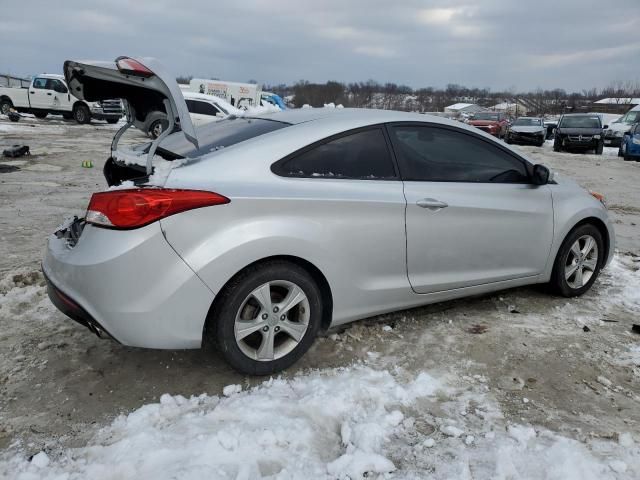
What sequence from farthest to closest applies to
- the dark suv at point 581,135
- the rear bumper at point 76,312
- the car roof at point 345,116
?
1. the dark suv at point 581,135
2. the car roof at point 345,116
3. the rear bumper at point 76,312

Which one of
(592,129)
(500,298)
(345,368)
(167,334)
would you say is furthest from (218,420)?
(592,129)

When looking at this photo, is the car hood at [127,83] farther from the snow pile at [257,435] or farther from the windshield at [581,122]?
the windshield at [581,122]

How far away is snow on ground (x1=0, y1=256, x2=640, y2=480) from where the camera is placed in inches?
89.3

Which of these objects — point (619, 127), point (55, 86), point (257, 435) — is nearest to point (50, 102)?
point (55, 86)

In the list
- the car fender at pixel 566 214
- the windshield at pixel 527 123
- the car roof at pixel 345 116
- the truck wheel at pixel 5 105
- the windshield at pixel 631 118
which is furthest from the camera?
the truck wheel at pixel 5 105

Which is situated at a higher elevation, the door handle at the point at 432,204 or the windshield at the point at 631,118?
the windshield at the point at 631,118

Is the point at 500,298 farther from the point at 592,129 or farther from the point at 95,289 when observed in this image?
the point at 592,129

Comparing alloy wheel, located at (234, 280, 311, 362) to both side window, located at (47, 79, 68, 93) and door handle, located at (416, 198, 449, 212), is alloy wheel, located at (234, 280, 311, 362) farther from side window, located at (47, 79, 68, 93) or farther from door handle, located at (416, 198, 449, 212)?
side window, located at (47, 79, 68, 93)

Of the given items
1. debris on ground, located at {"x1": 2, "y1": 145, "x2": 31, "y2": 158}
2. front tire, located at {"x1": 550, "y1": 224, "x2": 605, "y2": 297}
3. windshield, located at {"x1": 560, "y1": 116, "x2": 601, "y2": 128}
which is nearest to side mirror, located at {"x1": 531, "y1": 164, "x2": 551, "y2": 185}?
front tire, located at {"x1": 550, "y1": 224, "x2": 605, "y2": 297}

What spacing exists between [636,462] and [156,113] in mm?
3218

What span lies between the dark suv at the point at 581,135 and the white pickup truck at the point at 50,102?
765 inches

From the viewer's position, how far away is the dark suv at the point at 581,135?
20688 mm

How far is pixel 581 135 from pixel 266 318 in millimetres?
21204

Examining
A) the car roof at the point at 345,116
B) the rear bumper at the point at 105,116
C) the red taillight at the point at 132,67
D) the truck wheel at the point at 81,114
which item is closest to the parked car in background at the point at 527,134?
the rear bumper at the point at 105,116
